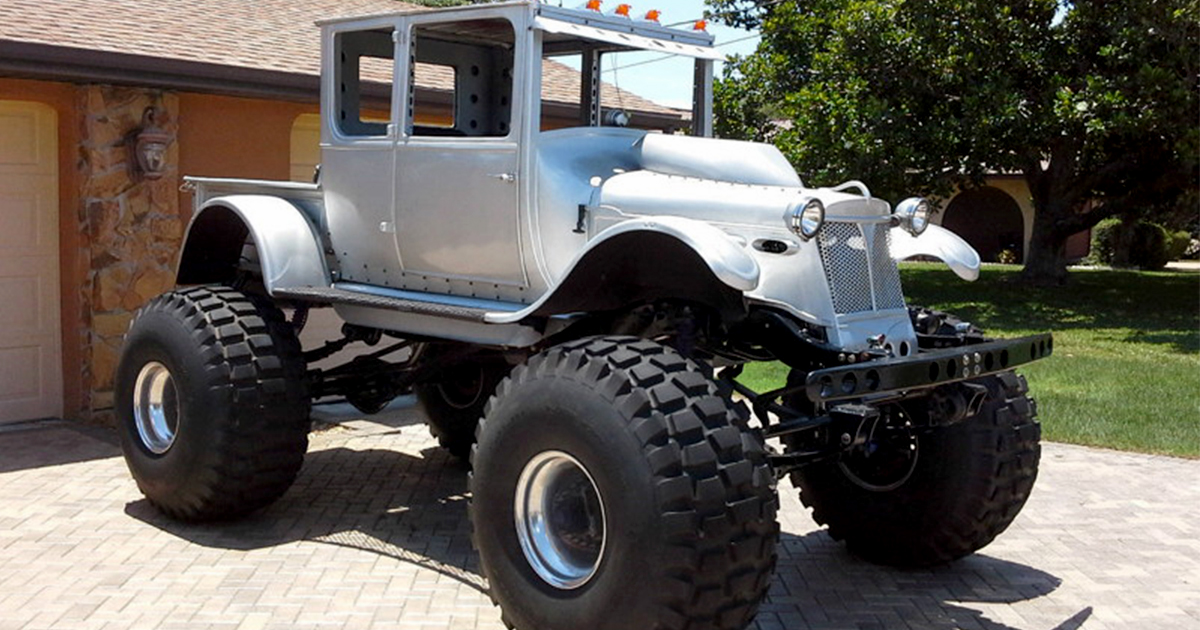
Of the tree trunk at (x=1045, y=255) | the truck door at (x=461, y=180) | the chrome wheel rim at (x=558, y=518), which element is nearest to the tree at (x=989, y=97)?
the tree trunk at (x=1045, y=255)

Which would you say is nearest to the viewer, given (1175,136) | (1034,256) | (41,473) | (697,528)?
(697,528)

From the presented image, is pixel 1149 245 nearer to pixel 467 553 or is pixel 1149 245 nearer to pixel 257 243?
pixel 467 553

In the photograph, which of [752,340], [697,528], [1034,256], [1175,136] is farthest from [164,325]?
[1034,256]

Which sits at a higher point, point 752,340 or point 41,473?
point 752,340

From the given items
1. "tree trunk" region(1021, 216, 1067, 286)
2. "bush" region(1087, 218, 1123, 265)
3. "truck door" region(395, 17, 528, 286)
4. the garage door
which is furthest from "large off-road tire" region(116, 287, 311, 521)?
"bush" region(1087, 218, 1123, 265)

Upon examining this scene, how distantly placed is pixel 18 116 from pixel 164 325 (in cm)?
335

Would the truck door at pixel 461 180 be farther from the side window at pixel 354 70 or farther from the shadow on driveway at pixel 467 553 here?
the shadow on driveway at pixel 467 553

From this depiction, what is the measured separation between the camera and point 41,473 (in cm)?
801

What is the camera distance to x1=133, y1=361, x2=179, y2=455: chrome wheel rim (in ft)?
22.7

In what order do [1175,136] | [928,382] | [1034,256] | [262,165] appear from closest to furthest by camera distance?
[928,382] → [262,165] → [1175,136] → [1034,256]

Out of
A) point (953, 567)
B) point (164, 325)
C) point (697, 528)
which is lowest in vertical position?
point (953, 567)

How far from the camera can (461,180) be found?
6168 mm

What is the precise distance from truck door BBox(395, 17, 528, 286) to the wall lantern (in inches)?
119

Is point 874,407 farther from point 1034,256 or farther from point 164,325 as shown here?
point 1034,256
